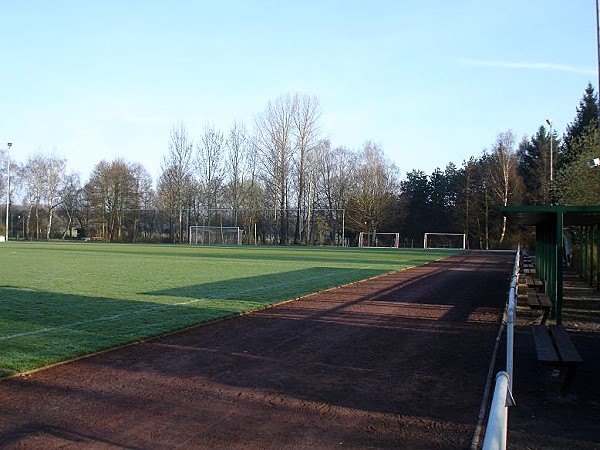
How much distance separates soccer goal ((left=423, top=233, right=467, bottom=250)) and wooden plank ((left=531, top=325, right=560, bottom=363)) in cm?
6264

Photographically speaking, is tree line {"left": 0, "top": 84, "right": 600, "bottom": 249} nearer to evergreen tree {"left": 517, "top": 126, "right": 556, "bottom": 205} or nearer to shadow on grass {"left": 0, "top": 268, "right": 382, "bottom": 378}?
evergreen tree {"left": 517, "top": 126, "right": 556, "bottom": 205}

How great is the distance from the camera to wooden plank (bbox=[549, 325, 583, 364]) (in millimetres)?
6556

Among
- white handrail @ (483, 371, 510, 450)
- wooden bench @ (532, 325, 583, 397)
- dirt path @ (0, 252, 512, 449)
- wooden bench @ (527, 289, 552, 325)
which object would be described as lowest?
dirt path @ (0, 252, 512, 449)

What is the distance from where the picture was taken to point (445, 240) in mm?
72250

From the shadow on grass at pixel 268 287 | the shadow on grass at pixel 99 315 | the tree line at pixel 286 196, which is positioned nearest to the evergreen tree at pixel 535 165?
the tree line at pixel 286 196

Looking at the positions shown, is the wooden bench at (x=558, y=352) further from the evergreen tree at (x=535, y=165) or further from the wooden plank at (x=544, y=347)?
the evergreen tree at (x=535, y=165)

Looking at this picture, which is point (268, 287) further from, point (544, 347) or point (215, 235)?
point (215, 235)

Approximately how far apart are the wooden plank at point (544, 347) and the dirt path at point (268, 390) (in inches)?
30.0

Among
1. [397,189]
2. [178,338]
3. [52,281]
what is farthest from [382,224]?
[178,338]

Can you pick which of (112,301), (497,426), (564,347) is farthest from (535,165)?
(497,426)

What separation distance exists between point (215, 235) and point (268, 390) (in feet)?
245

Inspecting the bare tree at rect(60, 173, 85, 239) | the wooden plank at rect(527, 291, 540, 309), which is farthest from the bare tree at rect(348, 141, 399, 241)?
the wooden plank at rect(527, 291, 540, 309)

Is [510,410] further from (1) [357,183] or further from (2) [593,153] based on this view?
(1) [357,183]

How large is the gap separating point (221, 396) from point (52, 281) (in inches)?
549
